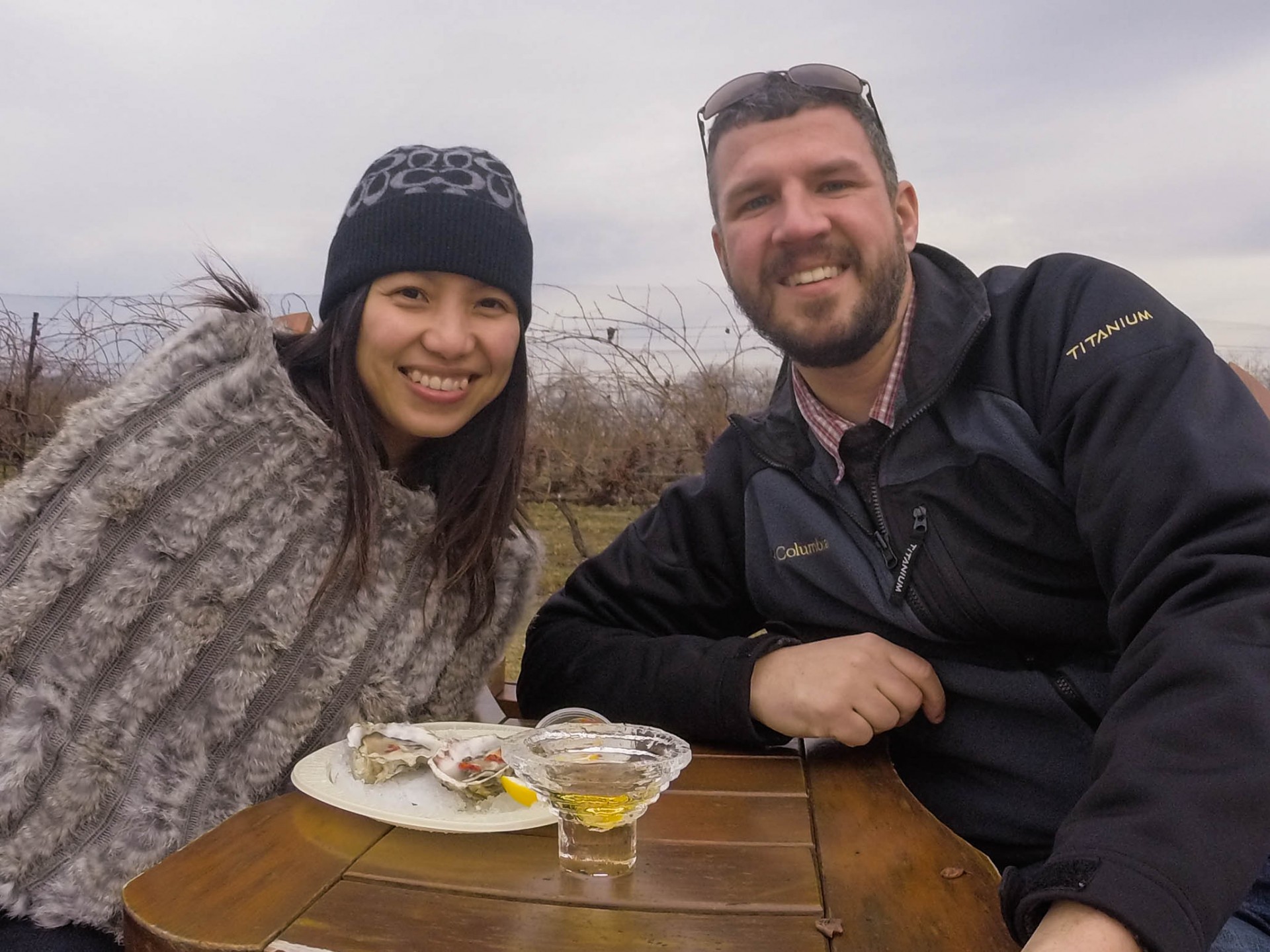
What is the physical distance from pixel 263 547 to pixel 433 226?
0.68 m

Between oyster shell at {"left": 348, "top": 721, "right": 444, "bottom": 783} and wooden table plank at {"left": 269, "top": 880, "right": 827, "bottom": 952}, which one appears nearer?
wooden table plank at {"left": 269, "top": 880, "right": 827, "bottom": 952}

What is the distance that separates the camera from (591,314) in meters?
4.60

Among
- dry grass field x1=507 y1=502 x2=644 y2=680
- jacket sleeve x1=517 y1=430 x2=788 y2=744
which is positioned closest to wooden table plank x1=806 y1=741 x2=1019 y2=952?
jacket sleeve x1=517 y1=430 x2=788 y2=744

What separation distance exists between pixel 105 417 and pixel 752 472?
1164 millimetres

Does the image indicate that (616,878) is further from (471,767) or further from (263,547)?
(263,547)

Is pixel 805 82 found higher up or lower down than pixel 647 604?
higher up

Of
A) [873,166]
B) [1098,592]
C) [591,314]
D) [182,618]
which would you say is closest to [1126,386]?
[1098,592]

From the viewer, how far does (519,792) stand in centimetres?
129

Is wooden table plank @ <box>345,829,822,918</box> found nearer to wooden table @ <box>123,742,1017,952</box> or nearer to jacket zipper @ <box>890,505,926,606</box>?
wooden table @ <box>123,742,1017,952</box>

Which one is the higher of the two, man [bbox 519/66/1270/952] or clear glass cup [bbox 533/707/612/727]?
man [bbox 519/66/1270/952]

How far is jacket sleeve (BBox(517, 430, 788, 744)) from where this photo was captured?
1.86 metres

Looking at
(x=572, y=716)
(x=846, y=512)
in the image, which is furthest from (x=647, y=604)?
(x=846, y=512)

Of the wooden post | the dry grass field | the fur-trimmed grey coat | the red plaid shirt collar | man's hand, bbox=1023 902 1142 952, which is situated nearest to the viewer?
man's hand, bbox=1023 902 1142 952

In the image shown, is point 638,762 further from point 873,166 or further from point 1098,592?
point 873,166
